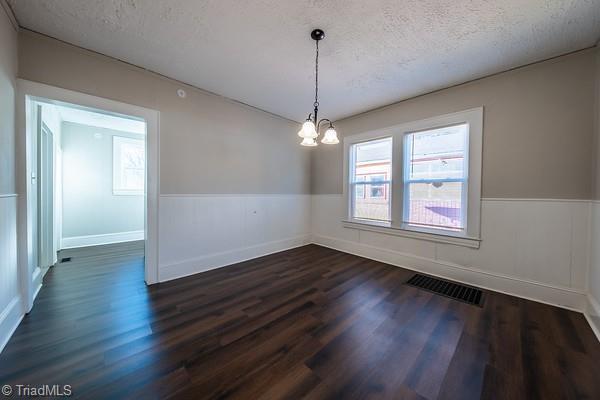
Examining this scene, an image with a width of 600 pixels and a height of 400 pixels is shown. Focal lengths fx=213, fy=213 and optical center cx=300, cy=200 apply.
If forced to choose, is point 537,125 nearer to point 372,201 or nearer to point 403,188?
point 403,188

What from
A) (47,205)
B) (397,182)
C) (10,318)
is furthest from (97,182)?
(397,182)

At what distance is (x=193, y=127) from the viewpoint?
296cm

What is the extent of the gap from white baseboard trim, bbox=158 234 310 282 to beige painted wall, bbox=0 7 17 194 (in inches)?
61.1

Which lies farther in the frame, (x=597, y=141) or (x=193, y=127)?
(x=193, y=127)

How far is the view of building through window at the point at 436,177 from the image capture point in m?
2.83

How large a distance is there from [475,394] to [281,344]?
3.98ft

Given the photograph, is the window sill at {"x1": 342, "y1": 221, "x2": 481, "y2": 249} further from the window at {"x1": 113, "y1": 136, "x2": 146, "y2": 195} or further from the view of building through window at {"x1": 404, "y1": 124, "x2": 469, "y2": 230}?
the window at {"x1": 113, "y1": 136, "x2": 146, "y2": 195}

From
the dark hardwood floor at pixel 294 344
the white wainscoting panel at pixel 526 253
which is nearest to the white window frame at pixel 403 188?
the white wainscoting panel at pixel 526 253

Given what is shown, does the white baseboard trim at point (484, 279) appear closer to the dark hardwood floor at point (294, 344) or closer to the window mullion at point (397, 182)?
the dark hardwood floor at point (294, 344)

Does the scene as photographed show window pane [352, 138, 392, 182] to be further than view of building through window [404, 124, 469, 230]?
Yes

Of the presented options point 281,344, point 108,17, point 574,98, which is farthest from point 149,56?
point 574,98

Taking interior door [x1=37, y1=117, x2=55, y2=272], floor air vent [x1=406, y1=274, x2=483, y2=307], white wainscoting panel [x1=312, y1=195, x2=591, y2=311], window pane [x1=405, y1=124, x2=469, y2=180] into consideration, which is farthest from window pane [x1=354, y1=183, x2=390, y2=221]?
interior door [x1=37, y1=117, x2=55, y2=272]

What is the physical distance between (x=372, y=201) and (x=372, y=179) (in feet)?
1.29

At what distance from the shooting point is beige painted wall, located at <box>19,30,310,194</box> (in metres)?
2.08
